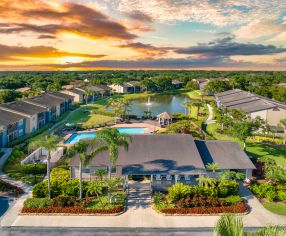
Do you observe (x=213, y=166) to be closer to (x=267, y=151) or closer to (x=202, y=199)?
(x=202, y=199)

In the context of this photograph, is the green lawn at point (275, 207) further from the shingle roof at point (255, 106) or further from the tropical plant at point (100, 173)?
the shingle roof at point (255, 106)

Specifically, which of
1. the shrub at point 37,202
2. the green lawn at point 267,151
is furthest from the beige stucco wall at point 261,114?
the shrub at point 37,202

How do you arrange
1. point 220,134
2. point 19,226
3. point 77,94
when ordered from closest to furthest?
point 19,226
point 220,134
point 77,94

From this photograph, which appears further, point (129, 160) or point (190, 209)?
point (129, 160)

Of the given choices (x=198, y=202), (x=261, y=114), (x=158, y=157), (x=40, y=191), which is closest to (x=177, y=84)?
(x=261, y=114)

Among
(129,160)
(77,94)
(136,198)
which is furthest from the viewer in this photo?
(77,94)

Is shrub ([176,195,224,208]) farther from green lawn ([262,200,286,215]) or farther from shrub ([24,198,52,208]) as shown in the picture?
shrub ([24,198,52,208])

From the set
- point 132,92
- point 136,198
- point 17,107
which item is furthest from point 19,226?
point 132,92

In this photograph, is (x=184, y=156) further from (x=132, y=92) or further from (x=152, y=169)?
(x=132, y=92)
